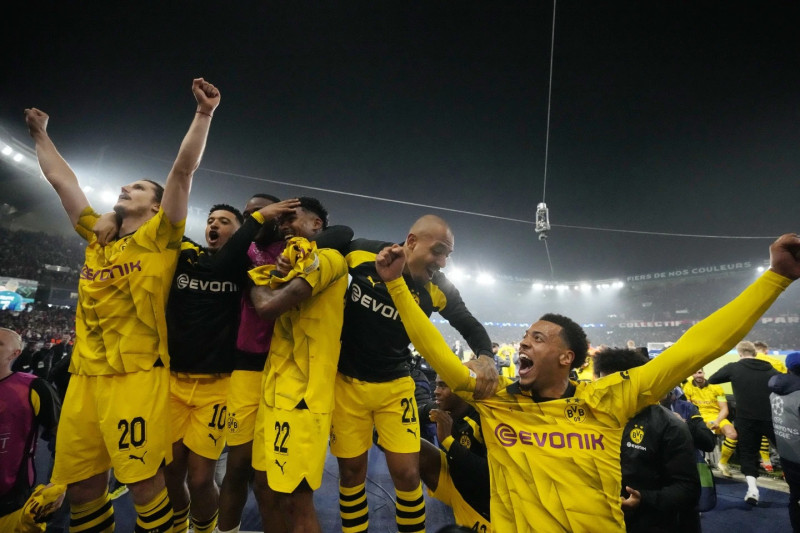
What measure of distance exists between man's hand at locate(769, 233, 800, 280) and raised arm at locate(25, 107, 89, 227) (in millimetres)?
3991

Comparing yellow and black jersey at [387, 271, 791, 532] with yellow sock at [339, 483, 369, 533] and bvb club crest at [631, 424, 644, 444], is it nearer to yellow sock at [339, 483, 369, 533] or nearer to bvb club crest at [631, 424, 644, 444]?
yellow sock at [339, 483, 369, 533]

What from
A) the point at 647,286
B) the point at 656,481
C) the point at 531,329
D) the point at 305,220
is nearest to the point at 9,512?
the point at 305,220

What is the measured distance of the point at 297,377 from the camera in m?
2.28

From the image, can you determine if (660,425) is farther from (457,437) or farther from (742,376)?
(742,376)

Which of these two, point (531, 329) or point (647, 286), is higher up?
point (647, 286)

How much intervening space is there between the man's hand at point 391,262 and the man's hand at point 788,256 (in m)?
1.66

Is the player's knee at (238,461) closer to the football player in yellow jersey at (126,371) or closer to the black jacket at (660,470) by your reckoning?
the football player in yellow jersey at (126,371)

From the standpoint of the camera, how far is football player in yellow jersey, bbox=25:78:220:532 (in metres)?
2.13

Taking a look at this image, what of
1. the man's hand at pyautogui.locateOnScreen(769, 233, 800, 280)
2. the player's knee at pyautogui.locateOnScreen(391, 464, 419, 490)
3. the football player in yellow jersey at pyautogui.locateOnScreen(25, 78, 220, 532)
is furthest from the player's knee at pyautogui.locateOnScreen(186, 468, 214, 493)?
the man's hand at pyautogui.locateOnScreen(769, 233, 800, 280)

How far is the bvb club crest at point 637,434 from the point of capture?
9.38 ft

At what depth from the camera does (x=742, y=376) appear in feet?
20.1

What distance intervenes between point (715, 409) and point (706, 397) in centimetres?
26

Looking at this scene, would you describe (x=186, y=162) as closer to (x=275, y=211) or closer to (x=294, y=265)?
(x=275, y=211)

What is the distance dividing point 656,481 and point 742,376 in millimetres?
4850
